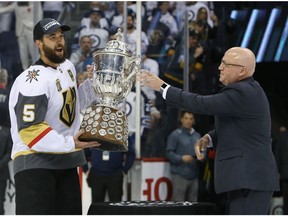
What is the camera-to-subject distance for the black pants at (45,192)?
5.28 meters

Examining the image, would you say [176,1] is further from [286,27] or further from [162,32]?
[286,27]

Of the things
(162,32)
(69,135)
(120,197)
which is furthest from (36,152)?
(162,32)

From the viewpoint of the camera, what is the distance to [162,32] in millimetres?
9891

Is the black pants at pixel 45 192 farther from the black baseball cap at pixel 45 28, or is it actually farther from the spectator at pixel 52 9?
the spectator at pixel 52 9

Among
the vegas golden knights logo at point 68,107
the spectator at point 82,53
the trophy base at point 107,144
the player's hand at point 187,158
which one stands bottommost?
the player's hand at point 187,158

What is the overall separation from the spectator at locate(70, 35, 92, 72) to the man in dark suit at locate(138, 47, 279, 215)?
420cm

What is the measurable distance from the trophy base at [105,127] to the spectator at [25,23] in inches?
154

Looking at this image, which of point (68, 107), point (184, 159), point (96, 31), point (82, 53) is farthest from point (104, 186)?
point (68, 107)

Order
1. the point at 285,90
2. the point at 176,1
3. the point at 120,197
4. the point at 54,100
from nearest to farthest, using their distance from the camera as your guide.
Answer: the point at 54,100 < the point at 120,197 < the point at 176,1 < the point at 285,90

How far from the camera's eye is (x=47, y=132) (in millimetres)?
5180

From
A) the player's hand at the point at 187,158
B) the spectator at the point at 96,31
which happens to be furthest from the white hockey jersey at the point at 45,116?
the spectator at the point at 96,31

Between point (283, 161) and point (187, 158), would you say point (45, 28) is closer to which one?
point (187, 158)

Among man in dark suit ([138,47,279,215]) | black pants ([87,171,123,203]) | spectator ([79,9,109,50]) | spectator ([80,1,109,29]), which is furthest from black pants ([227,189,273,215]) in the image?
spectator ([80,1,109,29])

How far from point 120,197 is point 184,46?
179 cm
